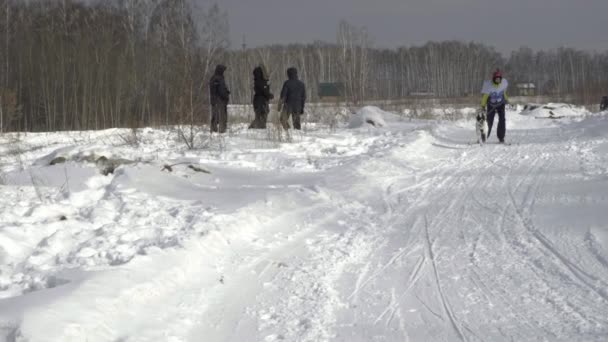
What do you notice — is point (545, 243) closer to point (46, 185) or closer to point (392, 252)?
point (392, 252)

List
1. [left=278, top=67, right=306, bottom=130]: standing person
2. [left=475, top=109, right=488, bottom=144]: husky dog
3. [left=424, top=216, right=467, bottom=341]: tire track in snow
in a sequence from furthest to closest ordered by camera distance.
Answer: [left=278, top=67, right=306, bottom=130]: standing person
[left=475, top=109, right=488, bottom=144]: husky dog
[left=424, top=216, right=467, bottom=341]: tire track in snow

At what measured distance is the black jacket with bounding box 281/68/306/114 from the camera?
1581cm

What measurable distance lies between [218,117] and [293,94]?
204 centimetres

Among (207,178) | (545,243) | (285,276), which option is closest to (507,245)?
(545,243)

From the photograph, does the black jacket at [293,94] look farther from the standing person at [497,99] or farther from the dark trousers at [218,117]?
the standing person at [497,99]

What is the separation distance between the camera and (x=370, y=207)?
7914 millimetres

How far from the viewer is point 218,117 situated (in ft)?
51.9

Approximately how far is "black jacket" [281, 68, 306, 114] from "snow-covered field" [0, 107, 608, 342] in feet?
17.7

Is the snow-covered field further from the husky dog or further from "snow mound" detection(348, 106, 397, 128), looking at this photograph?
"snow mound" detection(348, 106, 397, 128)

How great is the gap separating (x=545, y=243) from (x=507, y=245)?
36cm

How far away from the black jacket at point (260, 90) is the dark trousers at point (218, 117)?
115cm

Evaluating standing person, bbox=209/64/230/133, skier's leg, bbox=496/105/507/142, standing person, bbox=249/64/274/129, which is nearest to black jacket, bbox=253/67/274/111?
standing person, bbox=249/64/274/129

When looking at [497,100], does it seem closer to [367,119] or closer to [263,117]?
[263,117]

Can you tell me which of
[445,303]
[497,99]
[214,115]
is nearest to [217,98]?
[214,115]
